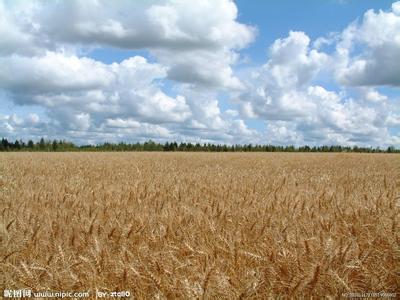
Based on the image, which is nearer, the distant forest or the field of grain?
the field of grain

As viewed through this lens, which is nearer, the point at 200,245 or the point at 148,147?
the point at 200,245

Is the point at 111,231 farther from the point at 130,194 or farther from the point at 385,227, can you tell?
the point at 385,227

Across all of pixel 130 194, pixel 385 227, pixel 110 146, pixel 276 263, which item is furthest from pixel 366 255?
pixel 110 146

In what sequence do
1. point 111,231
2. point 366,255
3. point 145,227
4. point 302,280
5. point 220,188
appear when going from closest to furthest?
point 302,280, point 366,255, point 111,231, point 145,227, point 220,188

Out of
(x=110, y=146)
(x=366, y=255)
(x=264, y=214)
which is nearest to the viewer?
(x=366, y=255)

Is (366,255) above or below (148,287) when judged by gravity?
above

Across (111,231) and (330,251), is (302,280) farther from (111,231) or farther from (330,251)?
(111,231)

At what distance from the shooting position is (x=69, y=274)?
103 inches

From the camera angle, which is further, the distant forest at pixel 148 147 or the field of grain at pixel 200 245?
the distant forest at pixel 148 147

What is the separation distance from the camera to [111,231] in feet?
11.5

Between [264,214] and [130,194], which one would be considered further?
[130,194]

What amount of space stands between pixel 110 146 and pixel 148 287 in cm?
8792

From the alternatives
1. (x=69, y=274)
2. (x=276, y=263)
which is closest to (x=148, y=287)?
(x=69, y=274)

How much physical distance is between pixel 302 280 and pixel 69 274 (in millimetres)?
1475
